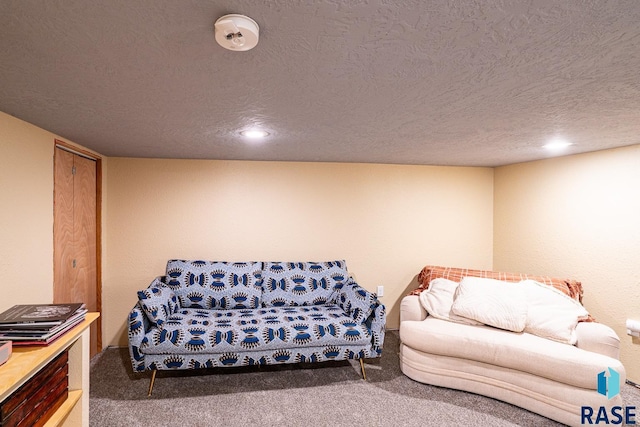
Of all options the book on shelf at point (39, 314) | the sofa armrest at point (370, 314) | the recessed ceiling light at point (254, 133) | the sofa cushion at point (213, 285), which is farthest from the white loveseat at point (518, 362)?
the book on shelf at point (39, 314)

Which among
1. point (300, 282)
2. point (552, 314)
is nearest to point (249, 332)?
point (300, 282)

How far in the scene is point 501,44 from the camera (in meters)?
1.15

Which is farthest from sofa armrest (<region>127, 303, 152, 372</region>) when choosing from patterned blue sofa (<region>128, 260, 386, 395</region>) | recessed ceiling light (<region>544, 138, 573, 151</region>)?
recessed ceiling light (<region>544, 138, 573, 151</region>)

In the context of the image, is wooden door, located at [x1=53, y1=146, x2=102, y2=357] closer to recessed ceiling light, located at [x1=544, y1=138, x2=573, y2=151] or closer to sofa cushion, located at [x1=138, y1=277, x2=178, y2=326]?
sofa cushion, located at [x1=138, y1=277, x2=178, y2=326]

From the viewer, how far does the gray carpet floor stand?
221 centimetres

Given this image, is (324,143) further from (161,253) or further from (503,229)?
(503,229)

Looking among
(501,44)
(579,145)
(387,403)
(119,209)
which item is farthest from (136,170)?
(579,145)

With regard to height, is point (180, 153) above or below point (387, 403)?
above

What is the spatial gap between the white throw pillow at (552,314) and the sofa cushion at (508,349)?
6 centimetres

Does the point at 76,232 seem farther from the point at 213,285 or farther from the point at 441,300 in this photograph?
the point at 441,300

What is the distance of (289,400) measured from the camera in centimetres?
244

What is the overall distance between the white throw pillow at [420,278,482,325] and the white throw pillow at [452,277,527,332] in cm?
5

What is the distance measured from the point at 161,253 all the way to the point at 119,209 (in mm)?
620

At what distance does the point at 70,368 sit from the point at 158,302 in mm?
940
